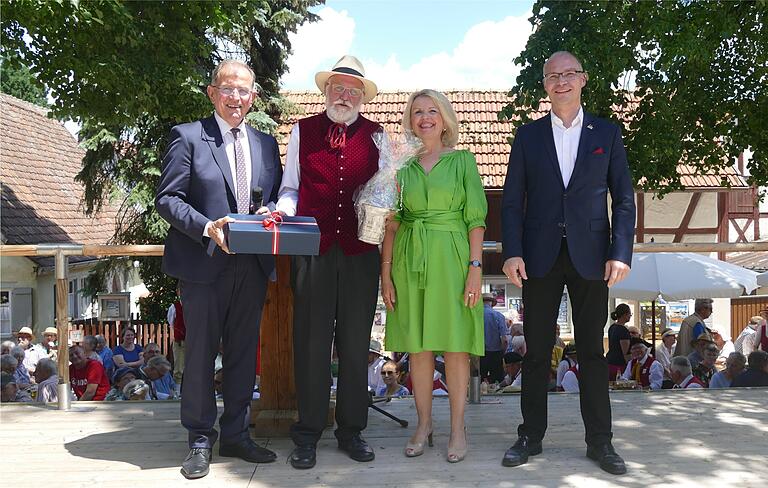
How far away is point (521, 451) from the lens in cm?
350

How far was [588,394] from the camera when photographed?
3.57m

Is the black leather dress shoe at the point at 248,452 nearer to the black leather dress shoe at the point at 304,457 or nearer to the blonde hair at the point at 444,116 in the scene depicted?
the black leather dress shoe at the point at 304,457

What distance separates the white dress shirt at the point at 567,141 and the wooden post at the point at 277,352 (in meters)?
1.48

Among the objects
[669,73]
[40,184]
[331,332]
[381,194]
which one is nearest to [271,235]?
[381,194]

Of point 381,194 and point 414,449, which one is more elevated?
point 381,194

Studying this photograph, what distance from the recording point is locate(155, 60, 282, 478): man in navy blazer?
346 cm

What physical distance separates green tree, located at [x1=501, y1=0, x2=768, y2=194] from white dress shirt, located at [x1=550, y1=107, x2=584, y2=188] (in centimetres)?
496

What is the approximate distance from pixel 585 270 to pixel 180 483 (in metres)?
1.99

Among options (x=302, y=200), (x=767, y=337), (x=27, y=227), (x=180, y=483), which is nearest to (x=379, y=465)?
(x=180, y=483)

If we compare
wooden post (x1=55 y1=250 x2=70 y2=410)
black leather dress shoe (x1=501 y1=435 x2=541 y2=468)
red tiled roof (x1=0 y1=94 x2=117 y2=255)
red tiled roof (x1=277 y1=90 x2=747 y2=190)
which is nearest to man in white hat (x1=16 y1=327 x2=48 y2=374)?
red tiled roof (x1=0 y1=94 x2=117 y2=255)

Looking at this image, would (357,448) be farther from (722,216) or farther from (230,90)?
(722,216)

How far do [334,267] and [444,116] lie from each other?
88 centimetres

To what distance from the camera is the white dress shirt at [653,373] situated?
8.02 meters

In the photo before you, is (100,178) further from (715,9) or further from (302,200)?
(302,200)
